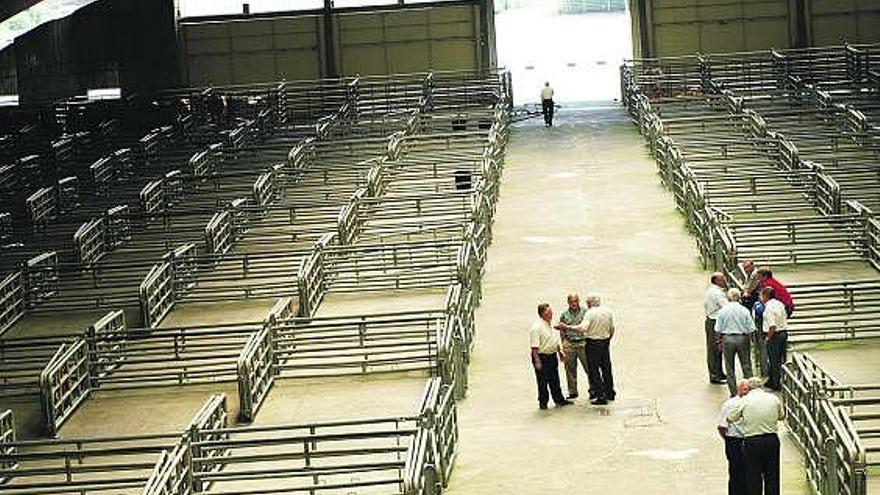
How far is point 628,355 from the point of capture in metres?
25.1

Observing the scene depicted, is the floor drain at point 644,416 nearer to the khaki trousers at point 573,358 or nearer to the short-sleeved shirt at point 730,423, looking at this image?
the khaki trousers at point 573,358

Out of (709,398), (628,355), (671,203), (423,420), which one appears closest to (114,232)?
(671,203)

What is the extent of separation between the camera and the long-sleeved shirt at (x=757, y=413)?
17203 millimetres

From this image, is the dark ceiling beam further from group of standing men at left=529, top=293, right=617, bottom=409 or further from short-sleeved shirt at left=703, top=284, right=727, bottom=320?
short-sleeved shirt at left=703, top=284, right=727, bottom=320

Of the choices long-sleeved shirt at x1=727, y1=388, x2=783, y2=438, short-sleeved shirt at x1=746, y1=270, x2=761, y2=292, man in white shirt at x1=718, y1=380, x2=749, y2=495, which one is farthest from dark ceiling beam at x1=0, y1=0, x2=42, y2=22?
long-sleeved shirt at x1=727, y1=388, x2=783, y2=438

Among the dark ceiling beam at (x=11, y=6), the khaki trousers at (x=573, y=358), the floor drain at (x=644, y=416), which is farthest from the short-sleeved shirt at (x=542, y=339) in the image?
the dark ceiling beam at (x=11, y=6)

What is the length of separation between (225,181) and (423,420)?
25.0m

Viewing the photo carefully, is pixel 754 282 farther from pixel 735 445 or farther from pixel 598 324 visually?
pixel 735 445

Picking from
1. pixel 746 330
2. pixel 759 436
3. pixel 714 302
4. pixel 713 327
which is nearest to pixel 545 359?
pixel 713 327

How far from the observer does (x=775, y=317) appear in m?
21.6

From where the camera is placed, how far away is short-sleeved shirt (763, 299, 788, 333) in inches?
851

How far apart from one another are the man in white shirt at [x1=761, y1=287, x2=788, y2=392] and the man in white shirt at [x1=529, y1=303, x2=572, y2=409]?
8.00ft

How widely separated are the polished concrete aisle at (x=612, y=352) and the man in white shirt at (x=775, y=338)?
27.5 inches

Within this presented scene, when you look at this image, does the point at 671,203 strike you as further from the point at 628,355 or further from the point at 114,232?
the point at 628,355
